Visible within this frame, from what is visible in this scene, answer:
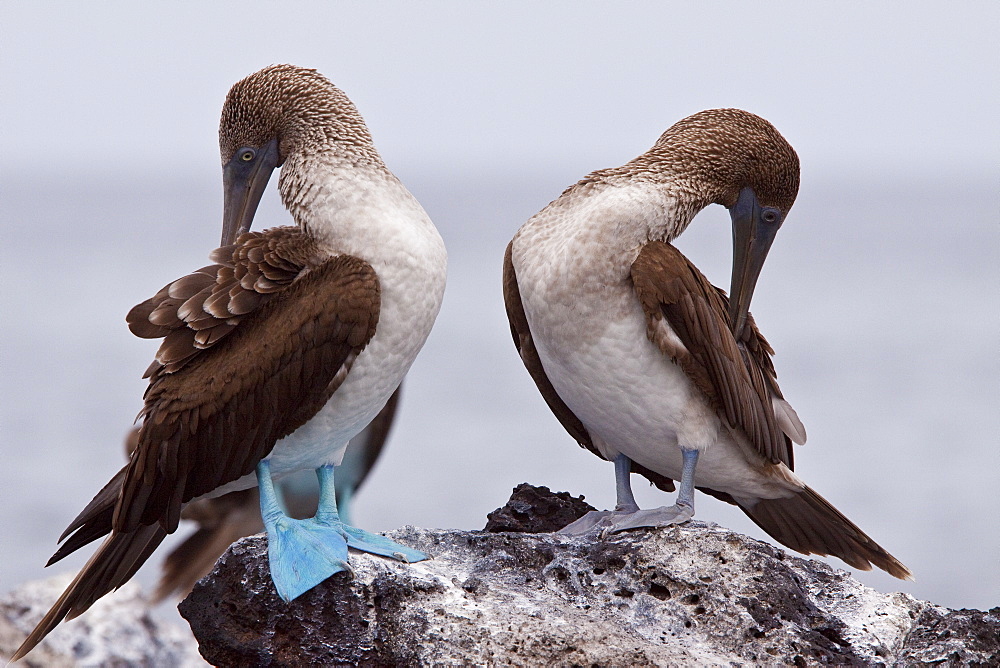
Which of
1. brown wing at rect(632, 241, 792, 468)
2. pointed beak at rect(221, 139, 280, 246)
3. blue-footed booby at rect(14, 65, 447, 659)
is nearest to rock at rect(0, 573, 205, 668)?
blue-footed booby at rect(14, 65, 447, 659)

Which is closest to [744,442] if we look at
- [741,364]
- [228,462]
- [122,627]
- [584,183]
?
[741,364]

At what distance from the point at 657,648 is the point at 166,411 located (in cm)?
185

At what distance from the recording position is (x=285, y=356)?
3.75 metres

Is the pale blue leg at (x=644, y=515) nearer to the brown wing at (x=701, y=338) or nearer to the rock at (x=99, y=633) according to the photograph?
the brown wing at (x=701, y=338)

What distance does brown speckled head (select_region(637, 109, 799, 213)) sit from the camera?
4270 mm

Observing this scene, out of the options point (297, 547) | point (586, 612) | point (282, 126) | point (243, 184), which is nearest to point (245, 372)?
point (297, 547)

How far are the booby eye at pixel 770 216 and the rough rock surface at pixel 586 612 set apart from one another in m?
1.26

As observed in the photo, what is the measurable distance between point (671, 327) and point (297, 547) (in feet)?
5.12

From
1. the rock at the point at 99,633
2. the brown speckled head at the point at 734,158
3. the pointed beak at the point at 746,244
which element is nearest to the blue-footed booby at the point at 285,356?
the brown speckled head at the point at 734,158

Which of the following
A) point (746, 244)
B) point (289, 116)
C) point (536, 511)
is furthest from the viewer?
point (536, 511)

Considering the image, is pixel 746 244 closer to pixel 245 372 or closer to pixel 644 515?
pixel 644 515

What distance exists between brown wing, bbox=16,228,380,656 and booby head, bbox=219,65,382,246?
0.45 meters

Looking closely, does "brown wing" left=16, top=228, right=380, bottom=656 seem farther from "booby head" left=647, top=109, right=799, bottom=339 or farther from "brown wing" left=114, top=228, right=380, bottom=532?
"booby head" left=647, top=109, right=799, bottom=339

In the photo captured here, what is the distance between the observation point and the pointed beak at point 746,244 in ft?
14.4
